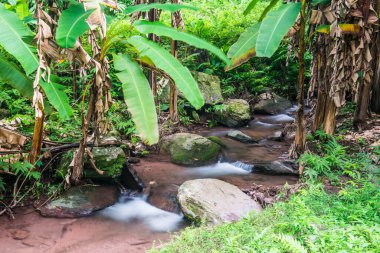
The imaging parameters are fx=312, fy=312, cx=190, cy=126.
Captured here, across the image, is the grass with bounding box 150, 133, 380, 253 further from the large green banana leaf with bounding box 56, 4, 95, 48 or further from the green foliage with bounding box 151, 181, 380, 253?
the large green banana leaf with bounding box 56, 4, 95, 48

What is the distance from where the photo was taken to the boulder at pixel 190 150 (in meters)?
6.17

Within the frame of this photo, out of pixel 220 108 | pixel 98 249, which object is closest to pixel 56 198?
pixel 98 249

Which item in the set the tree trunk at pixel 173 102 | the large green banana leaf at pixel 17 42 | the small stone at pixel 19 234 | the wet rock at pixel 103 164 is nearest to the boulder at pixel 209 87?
the tree trunk at pixel 173 102

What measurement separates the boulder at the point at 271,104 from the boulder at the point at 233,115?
1.26 metres

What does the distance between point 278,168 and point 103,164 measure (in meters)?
2.96

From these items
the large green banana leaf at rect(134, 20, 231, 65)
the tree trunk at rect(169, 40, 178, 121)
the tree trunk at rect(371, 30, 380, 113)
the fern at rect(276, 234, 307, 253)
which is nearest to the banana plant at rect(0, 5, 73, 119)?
the large green banana leaf at rect(134, 20, 231, 65)

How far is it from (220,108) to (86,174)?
4.98m

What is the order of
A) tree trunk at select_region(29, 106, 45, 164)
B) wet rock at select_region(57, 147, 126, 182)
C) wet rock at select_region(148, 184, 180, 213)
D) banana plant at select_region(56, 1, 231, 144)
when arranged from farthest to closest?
wet rock at select_region(57, 147, 126, 182) < wet rock at select_region(148, 184, 180, 213) < tree trunk at select_region(29, 106, 45, 164) < banana plant at select_region(56, 1, 231, 144)

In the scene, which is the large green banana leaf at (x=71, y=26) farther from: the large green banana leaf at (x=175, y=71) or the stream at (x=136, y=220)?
the stream at (x=136, y=220)

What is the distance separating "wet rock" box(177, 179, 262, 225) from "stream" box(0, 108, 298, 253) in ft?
0.80

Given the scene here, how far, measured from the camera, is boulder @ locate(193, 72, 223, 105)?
364 inches

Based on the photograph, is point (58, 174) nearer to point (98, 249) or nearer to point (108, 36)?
point (98, 249)

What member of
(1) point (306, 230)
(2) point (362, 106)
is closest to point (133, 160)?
(1) point (306, 230)

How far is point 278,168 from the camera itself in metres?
5.47
